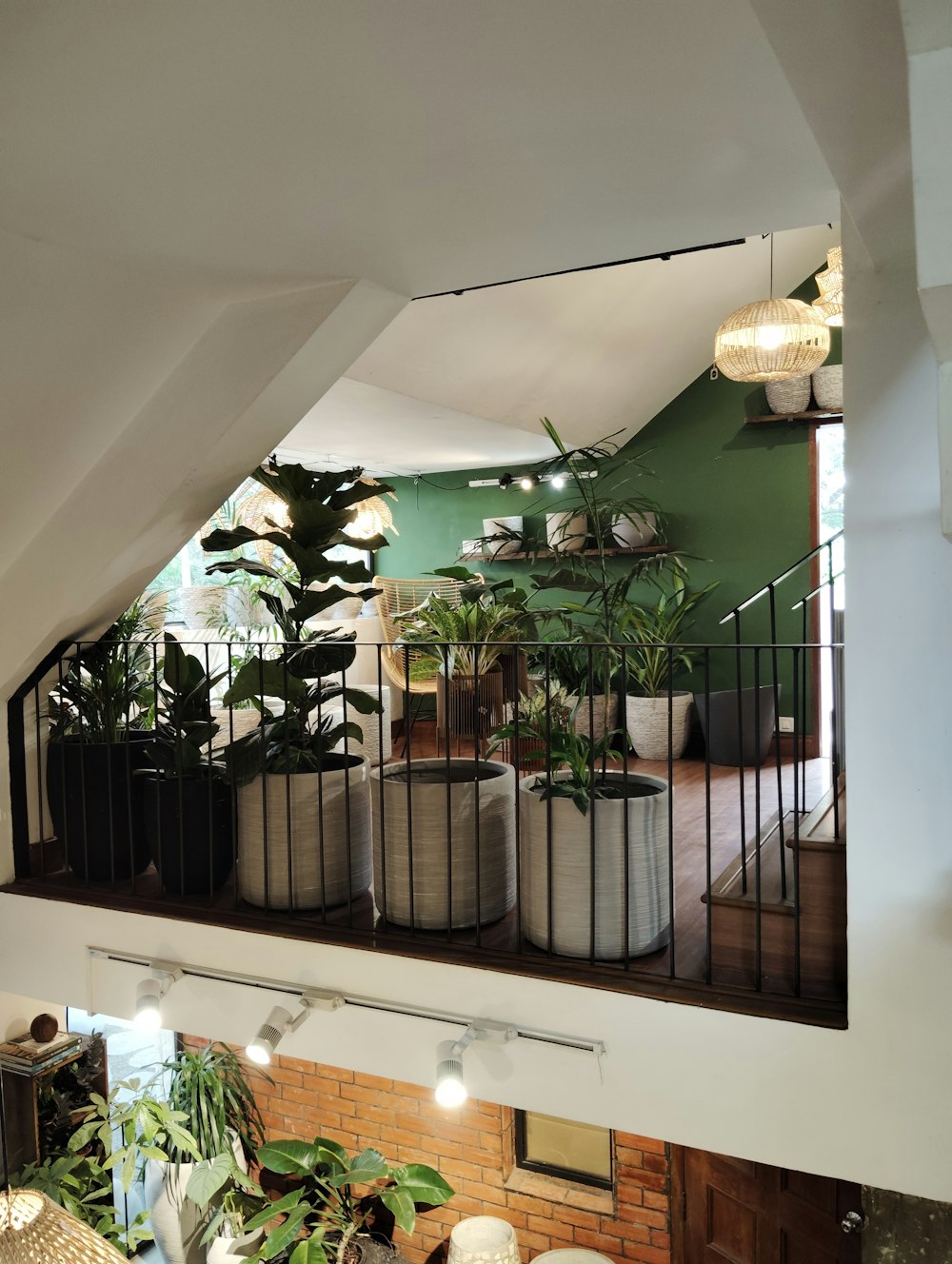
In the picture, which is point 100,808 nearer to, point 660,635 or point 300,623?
point 300,623

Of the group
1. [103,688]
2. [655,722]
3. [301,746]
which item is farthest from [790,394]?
[103,688]

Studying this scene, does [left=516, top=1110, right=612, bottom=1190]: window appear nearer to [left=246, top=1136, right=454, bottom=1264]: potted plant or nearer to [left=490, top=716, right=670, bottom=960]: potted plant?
[left=246, top=1136, right=454, bottom=1264]: potted plant

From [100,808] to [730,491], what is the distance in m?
4.59

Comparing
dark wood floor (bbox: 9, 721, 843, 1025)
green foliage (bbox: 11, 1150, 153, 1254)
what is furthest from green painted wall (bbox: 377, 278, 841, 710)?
green foliage (bbox: 11, 1150, 153, 1254)

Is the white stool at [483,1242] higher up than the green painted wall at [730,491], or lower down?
lower down

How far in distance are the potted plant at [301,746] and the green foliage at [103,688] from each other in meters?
0.71

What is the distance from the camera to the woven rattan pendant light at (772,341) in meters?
4.66

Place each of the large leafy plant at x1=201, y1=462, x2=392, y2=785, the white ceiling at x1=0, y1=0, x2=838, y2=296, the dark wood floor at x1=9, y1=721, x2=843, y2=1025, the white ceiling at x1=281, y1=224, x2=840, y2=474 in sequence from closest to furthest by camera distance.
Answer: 1. the white ceiling at x1=0, y1=0, x2=838, y2=296
2. the dark wood floor at x1=9, y1=721, x2=843, y2=1025
3. the large leafy plant at x1=201, y1=462, x2=392, y2=785
4. the white ceiling at x1=281, y1=224, x2=840, y2=474

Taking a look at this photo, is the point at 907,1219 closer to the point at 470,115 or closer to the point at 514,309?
the point at 470,115

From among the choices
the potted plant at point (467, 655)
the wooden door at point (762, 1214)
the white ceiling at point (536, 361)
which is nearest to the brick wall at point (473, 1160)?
the wooden door at point (762, 1214)

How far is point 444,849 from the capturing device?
3.21 meters

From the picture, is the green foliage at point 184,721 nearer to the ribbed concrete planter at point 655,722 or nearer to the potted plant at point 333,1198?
the potted plant at point 333,1198

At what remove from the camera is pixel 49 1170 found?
408 cm

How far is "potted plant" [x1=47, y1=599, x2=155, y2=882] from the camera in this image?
12.5 feet
